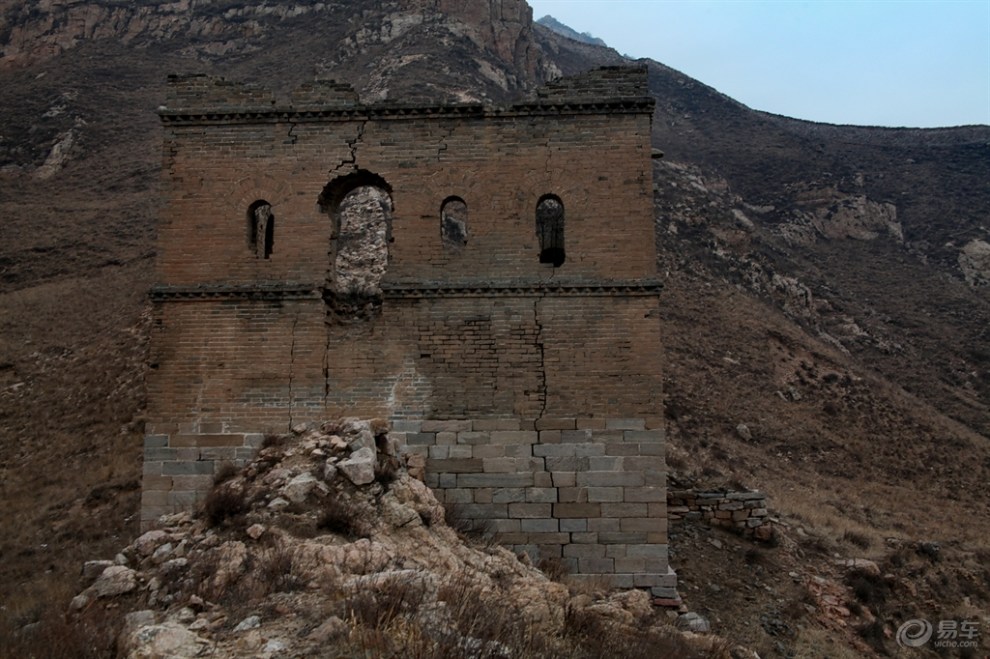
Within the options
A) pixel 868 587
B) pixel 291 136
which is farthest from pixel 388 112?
pixel 868 587

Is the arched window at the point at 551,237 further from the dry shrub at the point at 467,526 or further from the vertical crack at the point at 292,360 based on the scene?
the dry shrub at the point at 467,526

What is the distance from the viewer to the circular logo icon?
40.7 feet

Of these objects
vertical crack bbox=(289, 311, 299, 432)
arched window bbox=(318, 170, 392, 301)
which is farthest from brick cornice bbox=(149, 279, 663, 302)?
arched window bbox=(318, 170, 392, 301)

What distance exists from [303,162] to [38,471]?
43.6 feet

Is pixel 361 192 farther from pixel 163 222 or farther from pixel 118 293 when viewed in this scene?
pixel 163 222

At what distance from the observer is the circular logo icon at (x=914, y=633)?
12414 mm

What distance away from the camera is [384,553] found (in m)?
8.47

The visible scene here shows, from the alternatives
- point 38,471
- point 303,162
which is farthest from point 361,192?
point 303,162

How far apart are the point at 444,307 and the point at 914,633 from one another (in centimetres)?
944

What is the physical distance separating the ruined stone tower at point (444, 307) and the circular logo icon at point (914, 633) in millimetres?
4759

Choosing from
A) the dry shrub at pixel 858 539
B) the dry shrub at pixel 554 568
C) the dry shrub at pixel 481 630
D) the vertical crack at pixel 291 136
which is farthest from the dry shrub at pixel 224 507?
the dry shrub at pixel 858 539

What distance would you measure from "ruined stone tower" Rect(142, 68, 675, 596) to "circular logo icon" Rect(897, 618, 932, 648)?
4.76 m

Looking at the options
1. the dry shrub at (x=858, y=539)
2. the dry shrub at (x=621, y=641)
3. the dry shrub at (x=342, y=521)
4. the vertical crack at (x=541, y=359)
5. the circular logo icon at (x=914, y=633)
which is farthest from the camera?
the dry shrub at (x=858, y=539)

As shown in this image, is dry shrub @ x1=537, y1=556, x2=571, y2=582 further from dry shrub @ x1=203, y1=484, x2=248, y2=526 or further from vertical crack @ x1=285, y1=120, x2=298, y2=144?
vertical crack @ x1=285, y1=120, x2=298, y2=144
